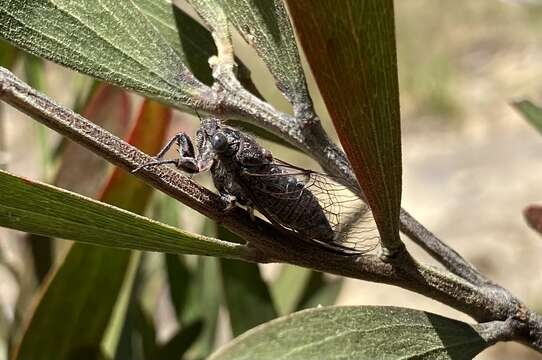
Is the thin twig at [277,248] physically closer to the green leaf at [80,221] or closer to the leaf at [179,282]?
the green leaf at [80,221]

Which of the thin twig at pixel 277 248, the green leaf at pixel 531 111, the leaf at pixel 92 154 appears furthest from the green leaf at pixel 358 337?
the leaf at pixel 92 154

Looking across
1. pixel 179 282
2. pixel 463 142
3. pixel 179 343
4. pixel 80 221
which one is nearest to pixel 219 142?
pixel 80 221

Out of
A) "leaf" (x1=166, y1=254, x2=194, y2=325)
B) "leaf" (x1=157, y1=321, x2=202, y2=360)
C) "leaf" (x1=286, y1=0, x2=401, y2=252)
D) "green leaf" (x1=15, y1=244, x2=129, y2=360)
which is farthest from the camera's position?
"leaf" (x1=166, y1=254, x2=194, y2=325)

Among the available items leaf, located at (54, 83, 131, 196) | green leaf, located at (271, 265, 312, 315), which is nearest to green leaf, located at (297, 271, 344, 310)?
green leaf, located at (271, 265, 312, 315)

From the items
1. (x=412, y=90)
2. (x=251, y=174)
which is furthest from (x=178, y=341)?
(x=412, y=90)

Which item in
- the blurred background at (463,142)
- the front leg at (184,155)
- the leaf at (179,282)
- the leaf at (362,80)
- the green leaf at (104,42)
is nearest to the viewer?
the leaf at (362,80)

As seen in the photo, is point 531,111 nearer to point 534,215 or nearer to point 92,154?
point 534,215

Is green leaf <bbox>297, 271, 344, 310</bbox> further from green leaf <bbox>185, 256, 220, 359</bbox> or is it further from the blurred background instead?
the blurred background
